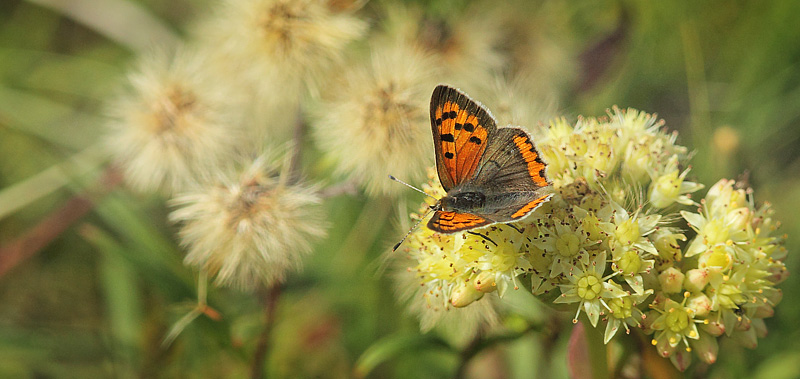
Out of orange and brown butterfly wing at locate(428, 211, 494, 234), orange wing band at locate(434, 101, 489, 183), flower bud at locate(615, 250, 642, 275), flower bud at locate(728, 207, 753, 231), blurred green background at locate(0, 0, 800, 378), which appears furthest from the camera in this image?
blurred green background at locate(0, 0, 800, 378)

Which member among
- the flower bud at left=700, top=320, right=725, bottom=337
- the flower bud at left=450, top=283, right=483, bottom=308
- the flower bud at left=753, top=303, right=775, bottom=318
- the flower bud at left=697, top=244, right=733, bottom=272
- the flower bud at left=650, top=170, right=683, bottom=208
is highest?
the flower bud at left=650, top=170, right=683, bottom=208

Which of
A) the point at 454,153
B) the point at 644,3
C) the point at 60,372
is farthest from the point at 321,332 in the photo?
the point at 644,3

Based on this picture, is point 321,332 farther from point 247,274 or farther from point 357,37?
point 357,37

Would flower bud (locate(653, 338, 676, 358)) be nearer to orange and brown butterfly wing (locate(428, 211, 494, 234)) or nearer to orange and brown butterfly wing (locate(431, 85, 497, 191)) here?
orange and brown butterfly wing (locate(428, 211, 494, 234))

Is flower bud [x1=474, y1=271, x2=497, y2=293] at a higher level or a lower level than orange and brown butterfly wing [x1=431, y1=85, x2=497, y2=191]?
lower

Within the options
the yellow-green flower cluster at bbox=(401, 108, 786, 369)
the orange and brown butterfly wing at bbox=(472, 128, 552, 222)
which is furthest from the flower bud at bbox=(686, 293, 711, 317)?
the orange and brown butterfly wing at bbox=(472, 128, 552, 222)

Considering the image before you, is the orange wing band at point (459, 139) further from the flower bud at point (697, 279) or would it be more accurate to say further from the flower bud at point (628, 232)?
the flower bud at point (697, 279)
